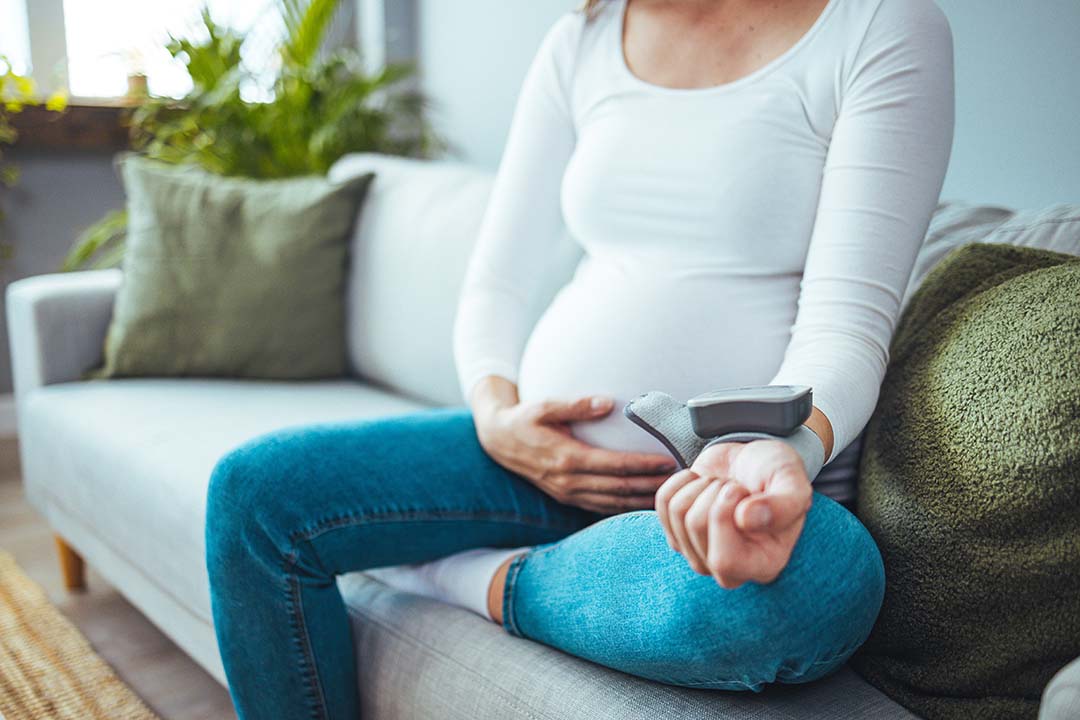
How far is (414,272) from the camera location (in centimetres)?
Answer: 174

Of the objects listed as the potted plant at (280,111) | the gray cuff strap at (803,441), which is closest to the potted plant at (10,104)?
the potted plant at (280,111)

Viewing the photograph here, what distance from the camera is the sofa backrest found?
1655 mm

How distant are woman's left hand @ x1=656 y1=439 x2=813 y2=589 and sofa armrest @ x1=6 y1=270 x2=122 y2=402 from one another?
59.7 inches

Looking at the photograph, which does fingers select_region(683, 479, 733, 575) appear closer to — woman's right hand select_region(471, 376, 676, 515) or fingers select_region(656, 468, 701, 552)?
fingers select_region(656, 468, 701, 552)

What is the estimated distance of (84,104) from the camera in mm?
2682

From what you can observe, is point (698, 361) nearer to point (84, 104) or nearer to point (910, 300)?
point (910, 300)

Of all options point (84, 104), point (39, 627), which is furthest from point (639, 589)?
point (84, 104)

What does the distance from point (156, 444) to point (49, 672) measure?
0.41 metres

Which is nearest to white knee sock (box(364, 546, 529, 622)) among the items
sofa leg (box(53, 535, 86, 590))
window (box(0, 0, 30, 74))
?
sofa leg (box(53, 535, 86, 590))

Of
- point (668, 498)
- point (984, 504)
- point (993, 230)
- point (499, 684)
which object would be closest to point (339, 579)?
point (499, 684)

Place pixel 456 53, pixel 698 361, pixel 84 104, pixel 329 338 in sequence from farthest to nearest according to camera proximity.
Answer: pixel 84 104, pixel 456 53, pixel 329 338, pixel 698 361

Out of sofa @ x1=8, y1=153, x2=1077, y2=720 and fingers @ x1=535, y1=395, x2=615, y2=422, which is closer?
sofa @ x1=8, y1=153, x2=1077, y2=720

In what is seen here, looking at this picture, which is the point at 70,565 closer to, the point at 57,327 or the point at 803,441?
the point at 57,327

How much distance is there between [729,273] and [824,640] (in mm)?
384
